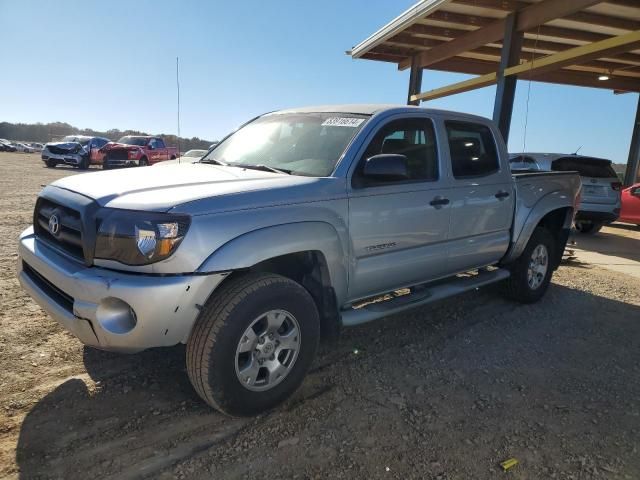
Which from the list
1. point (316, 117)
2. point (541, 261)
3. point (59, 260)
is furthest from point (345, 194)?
point (541, 261)

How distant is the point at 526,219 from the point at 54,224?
423 centimetres

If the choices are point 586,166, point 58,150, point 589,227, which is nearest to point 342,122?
point 586,166

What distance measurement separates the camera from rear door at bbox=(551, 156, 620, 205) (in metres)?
10.0

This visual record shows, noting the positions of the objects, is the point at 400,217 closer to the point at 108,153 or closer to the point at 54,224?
Result: the point at 54,224

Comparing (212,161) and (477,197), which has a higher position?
(212,161)

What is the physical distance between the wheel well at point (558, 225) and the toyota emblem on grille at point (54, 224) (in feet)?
16.1

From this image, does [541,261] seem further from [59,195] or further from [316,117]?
[59,195]

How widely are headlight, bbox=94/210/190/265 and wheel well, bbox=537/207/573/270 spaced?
448cm

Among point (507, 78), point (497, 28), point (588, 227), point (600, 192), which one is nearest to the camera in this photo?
point (600, 192)

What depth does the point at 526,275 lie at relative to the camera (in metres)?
5.01

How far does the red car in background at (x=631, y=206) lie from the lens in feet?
36.1

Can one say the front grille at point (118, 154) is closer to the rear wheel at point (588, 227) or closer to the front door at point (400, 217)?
the rear wheel at point (588, 227)

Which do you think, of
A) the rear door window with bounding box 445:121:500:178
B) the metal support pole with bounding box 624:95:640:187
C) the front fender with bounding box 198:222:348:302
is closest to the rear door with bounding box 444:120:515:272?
the rear door window with bounding box 445:121:500:178

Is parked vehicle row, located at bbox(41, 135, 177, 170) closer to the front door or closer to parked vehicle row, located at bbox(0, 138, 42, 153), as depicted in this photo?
the front door
